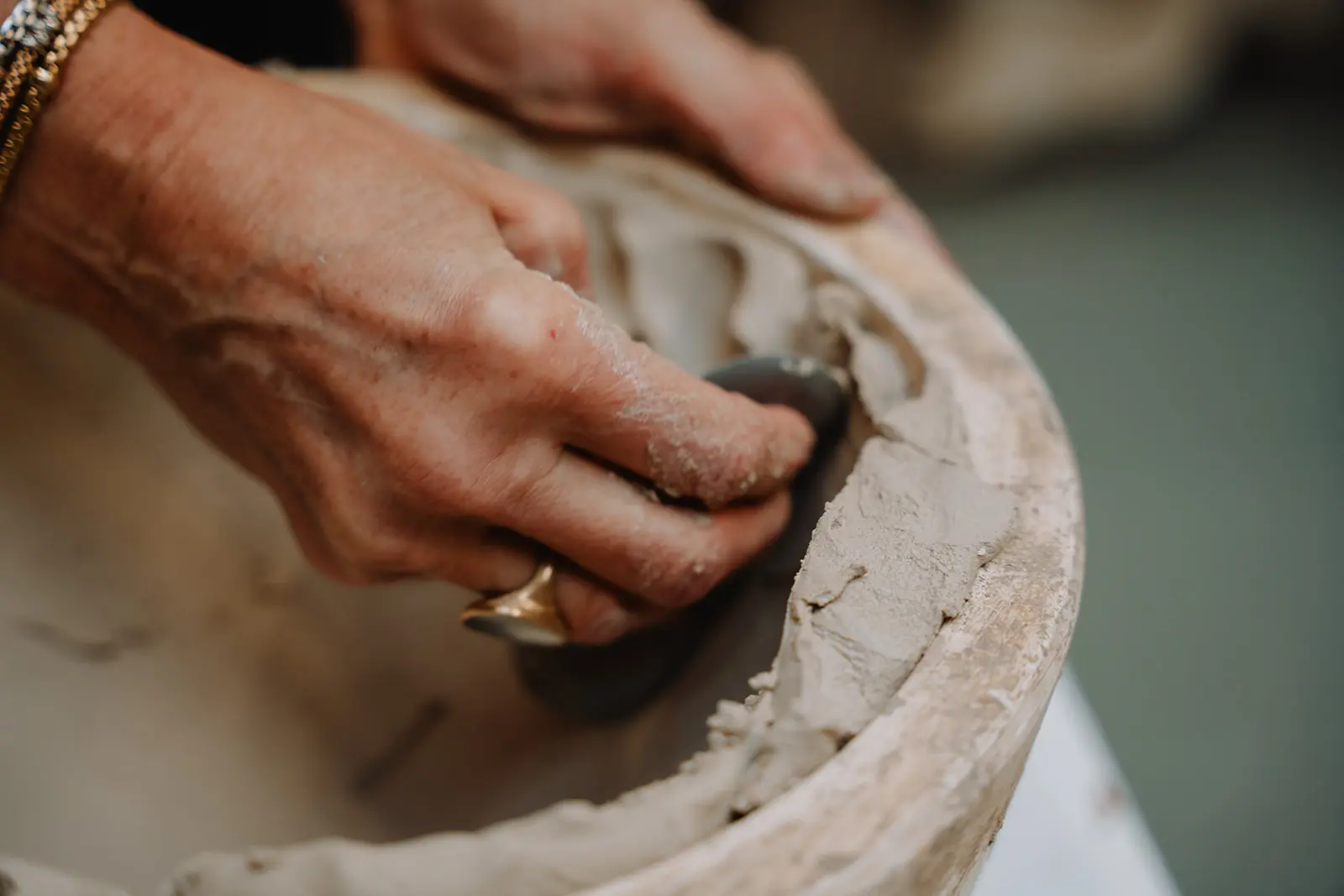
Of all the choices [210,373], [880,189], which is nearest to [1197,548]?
[880,189]

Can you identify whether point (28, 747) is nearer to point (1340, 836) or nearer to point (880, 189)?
point (880, 189)

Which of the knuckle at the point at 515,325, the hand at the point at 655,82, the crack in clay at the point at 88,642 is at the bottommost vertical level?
the crack in clay at the point at 88,642

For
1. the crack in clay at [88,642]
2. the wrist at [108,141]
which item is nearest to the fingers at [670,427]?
the wrist at [108,141]

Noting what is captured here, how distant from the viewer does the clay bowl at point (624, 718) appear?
1.40 ft

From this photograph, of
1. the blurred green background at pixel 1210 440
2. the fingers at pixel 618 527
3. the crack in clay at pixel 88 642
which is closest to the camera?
the fingers at pixel 618 527

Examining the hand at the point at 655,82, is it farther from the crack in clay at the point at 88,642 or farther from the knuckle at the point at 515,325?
the crack in clay at the point at 88,642

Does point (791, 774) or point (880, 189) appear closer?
point (791, 774)

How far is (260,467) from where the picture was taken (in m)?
0.60

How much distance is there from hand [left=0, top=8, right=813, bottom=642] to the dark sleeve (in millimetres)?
363

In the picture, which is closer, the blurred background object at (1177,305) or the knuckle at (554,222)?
the knuckle at (554,222)

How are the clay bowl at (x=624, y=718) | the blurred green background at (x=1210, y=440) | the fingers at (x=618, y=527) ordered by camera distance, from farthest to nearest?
the blurred green background at (x=1210, y=440)
the fingers at (x=618, y=527)
the clay bowl at (x=624, y=718)

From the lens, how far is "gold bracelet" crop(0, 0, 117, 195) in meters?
0.51

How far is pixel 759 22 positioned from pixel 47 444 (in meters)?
1.41

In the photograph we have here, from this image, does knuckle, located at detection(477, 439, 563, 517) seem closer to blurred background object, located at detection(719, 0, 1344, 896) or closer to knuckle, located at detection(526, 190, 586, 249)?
knuckle, located at detection(526, 190, 586, 249)
